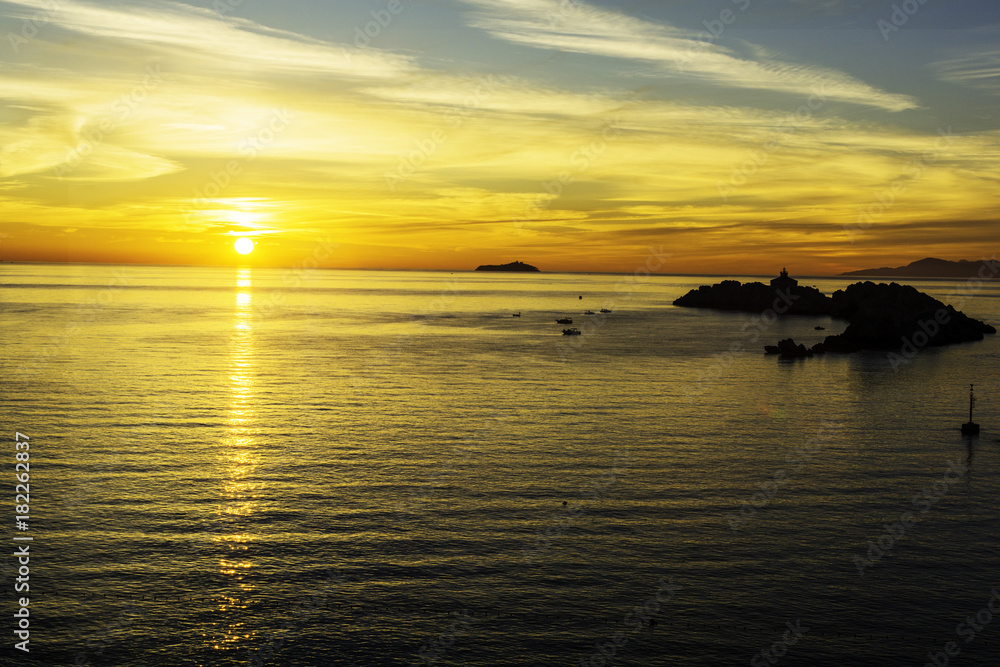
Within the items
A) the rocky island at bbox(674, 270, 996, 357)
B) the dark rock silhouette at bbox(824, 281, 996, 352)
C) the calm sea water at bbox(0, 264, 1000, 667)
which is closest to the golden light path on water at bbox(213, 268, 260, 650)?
the calm sea water at bbox(0, 264, 1000, 667)

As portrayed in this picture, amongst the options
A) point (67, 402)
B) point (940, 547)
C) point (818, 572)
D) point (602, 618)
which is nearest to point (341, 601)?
point (602, 618)

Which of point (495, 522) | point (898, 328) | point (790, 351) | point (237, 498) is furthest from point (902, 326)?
point (237, 498)

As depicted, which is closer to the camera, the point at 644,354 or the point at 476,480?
the point at 476,480

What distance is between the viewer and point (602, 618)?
2784 centimetres

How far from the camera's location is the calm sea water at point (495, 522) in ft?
87.2

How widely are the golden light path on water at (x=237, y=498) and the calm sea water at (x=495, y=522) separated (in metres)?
0.17

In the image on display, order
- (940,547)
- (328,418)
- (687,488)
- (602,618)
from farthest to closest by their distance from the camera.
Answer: (328,418) < (687,488) < (940,547) < (602,618)

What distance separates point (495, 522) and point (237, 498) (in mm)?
14402

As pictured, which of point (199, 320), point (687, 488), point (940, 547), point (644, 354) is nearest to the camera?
point (940, 547)

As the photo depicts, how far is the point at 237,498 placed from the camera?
40.0 metres

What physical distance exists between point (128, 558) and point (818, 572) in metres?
29.9

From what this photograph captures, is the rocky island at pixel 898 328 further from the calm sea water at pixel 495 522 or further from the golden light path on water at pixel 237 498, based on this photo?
the golden light path on water at pixel 237 498

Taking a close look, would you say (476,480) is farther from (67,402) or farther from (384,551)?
(67,402)

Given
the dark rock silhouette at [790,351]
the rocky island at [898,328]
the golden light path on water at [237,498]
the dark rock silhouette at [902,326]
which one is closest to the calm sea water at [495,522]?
the golden light path on water at [237,498]
